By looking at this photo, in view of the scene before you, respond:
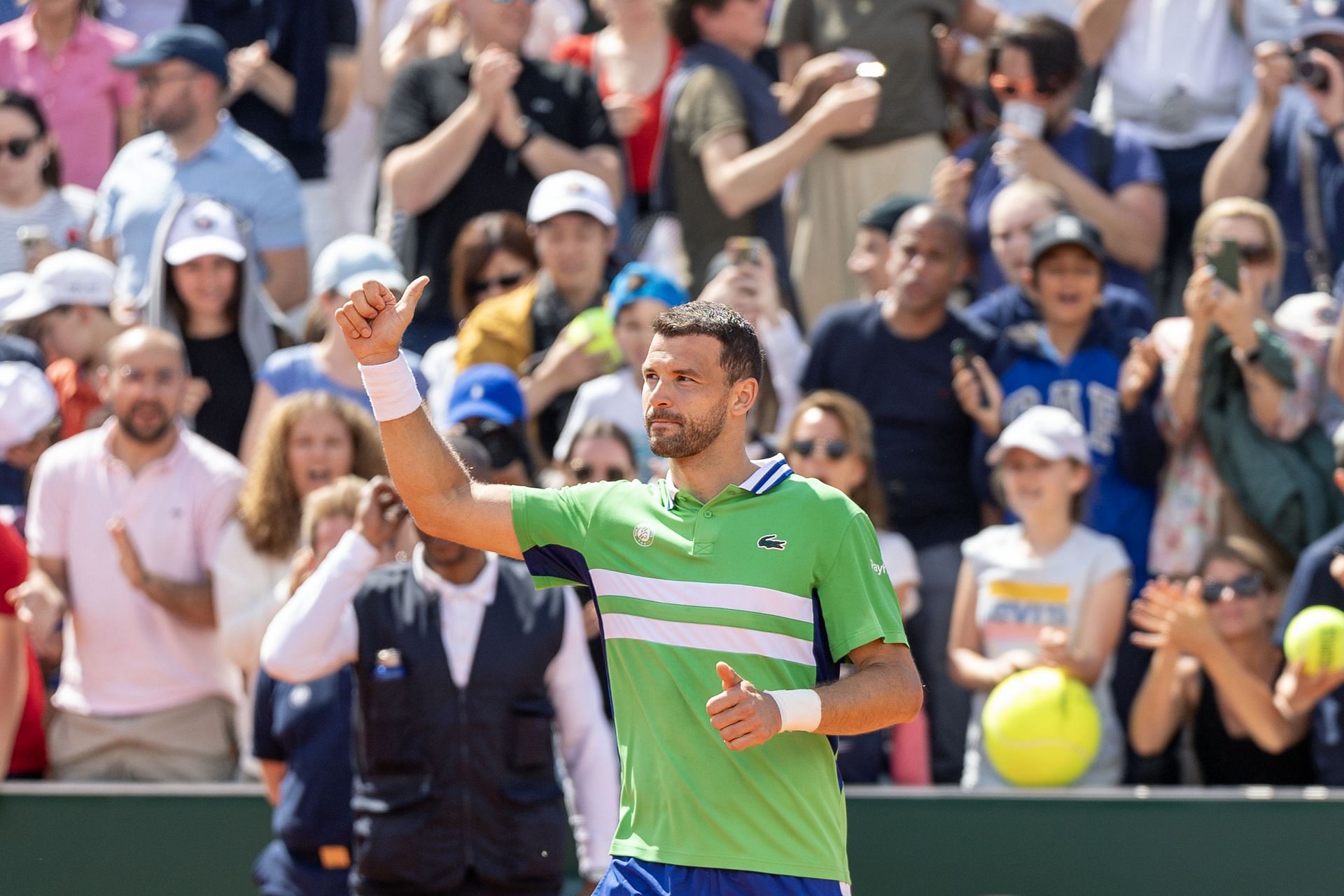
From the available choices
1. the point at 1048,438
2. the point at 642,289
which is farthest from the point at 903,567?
the point at 642,289

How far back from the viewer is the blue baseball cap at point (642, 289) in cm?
761

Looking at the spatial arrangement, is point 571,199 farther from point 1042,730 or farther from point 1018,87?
point 1042,730

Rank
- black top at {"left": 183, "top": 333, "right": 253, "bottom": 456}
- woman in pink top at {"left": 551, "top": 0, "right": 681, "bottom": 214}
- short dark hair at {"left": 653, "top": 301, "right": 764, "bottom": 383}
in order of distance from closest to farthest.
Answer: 1. short dark hair at {"left": 653, "top": 301, "right": 764, "bottom": 383}
2. black top at {"left": 183, "top": 333, "right": 253, "bottom": 456}
3. woman in pink top at {"left": 551, "top": 0, "right": 681, "bottom": 214}

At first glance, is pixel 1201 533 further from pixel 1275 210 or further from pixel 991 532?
pixel 1275 210

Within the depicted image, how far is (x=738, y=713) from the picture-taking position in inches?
145

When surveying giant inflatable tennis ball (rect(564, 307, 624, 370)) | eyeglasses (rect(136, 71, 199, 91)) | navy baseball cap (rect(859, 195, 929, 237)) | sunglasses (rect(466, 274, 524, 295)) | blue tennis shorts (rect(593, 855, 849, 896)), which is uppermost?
eyeglasses (rect(136, 71, 199, 91))

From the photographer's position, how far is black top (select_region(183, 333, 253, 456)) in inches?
328

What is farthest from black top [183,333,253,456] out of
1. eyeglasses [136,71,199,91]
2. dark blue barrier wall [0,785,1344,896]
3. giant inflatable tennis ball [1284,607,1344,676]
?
giant inflatable tennis ball [1284,607,1344,676]

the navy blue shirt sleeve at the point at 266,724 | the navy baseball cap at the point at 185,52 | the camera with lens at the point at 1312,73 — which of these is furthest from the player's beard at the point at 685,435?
the navy baseball cap at the point at 185,52

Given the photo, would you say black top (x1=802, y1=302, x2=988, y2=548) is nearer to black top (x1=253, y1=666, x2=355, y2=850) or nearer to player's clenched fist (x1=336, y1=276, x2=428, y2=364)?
black top (x1=253, y1=666, x2=355, y2=850)

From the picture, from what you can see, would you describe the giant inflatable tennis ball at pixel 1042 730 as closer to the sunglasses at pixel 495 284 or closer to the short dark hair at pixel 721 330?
the short dark hair at pixel 721 330

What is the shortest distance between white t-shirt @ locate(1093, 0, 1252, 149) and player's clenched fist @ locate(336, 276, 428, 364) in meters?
5.53

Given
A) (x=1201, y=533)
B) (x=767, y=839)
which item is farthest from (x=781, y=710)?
(x=1201, y=533)

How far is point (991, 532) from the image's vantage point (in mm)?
7145
